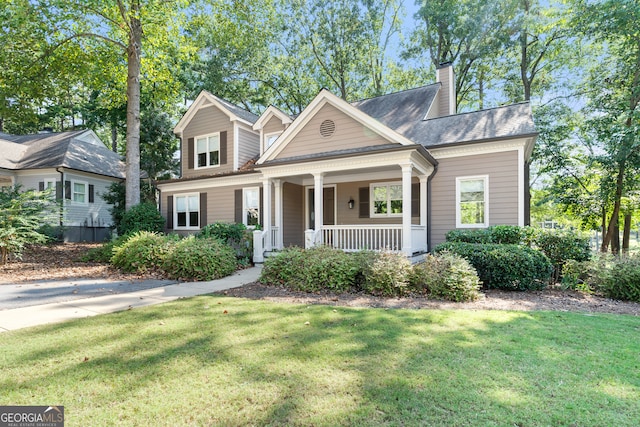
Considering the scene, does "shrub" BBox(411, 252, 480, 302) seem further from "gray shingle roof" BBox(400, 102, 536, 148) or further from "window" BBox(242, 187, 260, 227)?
"window" BBox(242, 187, 260, 227)

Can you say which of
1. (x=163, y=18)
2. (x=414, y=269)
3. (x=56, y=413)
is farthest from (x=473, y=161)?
(x=163, y=18)

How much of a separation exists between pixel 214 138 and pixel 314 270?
33.7 ft

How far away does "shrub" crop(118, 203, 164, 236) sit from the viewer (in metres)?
12.9

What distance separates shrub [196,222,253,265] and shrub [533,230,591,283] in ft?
27.9

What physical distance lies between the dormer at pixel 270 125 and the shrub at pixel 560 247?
33.3ft

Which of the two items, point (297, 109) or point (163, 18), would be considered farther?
point (297, 109)

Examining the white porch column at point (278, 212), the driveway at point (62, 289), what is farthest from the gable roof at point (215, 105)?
the driveway at point (62, 289)

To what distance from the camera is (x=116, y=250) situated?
992 centimetres

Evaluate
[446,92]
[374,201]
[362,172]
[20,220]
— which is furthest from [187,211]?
[446,92]

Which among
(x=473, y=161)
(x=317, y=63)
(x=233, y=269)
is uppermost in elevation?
(x=317, y=63)

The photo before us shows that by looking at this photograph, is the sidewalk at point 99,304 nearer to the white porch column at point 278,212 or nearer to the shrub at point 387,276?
the shrub at point 387,276

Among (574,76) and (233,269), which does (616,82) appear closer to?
(574,76)

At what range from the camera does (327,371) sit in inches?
119

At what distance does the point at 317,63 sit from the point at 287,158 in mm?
15311
